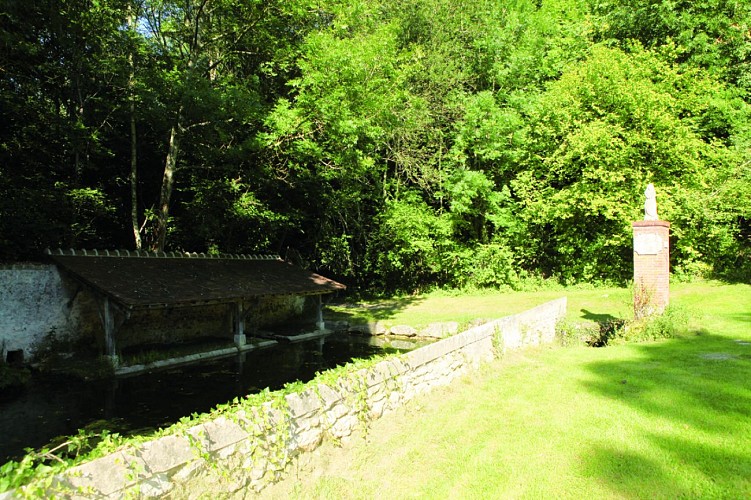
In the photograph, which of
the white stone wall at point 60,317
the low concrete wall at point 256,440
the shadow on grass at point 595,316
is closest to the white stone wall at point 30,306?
the white stone wall at point 60,317

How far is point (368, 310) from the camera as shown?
17750 millimetres

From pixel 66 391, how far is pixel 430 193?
1633cm

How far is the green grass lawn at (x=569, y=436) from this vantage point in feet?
12.3

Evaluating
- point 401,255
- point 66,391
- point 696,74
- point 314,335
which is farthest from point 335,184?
point 696,74

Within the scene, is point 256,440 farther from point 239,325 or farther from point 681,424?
point 239,325

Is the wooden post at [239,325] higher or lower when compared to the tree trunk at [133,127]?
lower

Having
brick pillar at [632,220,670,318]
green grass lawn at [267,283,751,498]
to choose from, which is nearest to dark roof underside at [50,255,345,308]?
green grass lawn at [267,283,751,498]

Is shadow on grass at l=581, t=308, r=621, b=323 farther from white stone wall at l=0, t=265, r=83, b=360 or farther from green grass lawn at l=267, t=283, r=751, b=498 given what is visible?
white stone wall at l=0, t=265, r=83, b=360

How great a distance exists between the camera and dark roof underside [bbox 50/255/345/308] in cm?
998

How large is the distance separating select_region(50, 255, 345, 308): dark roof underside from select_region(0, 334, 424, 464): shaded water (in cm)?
164

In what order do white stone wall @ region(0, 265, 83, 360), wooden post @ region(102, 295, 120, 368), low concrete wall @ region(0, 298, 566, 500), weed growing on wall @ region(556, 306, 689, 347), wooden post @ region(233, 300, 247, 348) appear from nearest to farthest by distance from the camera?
1. low concrete wall @ region(0, 298, 566, 500)
2. weed growing on wall @ region(556, 306, 689, 347)
3. white stone wall @ region(0, 265, 83, 360)
4. wooden post @ region(102, 295, 120, 368)
5. wooden post @ region(233, 300, 247, 348)

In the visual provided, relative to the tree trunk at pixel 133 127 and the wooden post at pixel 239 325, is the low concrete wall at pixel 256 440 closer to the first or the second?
the wooden post at pixel 239 325

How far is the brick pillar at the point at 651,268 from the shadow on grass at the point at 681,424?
1771 millimetres

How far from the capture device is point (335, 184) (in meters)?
19.5
